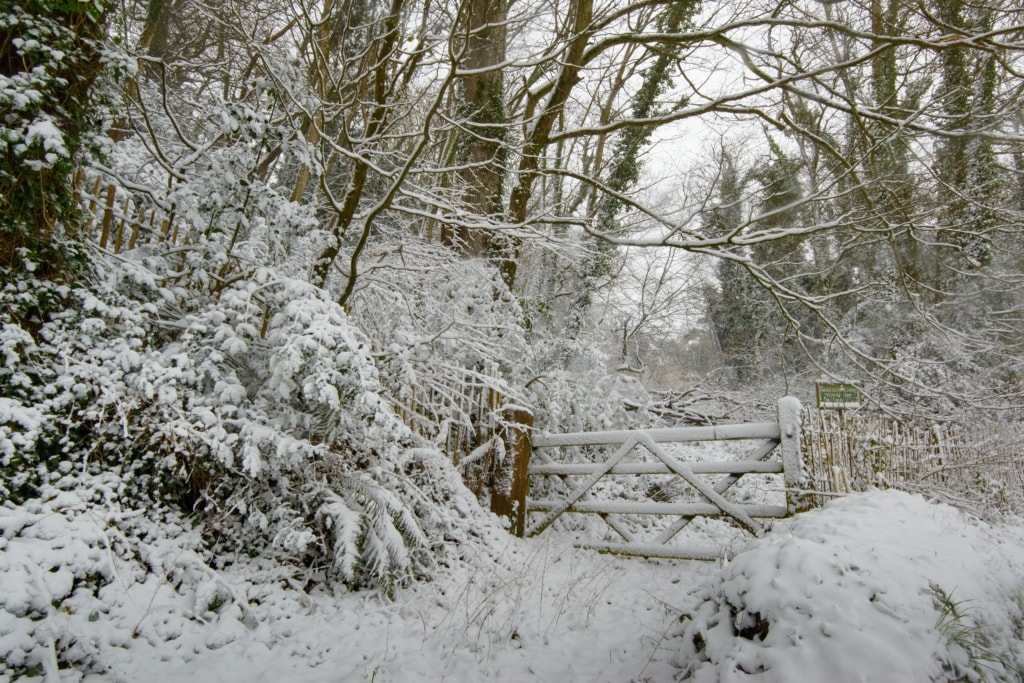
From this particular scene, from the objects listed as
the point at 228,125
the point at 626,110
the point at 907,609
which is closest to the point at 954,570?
the point at 907,609

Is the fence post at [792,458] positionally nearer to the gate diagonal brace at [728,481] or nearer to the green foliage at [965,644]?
the gate diagonal brace at [728,481]

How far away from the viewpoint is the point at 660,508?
499cm

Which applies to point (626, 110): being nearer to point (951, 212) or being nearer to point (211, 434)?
point (951, 212)

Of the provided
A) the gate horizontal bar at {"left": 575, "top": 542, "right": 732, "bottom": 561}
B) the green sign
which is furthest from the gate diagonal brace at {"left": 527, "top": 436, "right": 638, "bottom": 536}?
the green sign

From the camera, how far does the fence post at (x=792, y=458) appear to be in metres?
4.49

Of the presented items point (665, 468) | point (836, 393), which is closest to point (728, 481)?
point (665, 468)

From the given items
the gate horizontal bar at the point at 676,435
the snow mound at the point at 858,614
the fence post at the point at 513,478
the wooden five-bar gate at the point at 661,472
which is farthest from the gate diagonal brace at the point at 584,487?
the snow mound at the point at 858,614

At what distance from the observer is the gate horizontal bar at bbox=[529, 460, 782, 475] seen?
15.5ft

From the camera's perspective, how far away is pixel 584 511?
5305mm

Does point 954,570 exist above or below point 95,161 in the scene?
below

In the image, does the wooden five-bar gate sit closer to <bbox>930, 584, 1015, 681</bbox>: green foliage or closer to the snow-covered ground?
the snow-covered ground

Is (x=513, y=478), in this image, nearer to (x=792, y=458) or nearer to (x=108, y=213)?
(x=792, y=458)

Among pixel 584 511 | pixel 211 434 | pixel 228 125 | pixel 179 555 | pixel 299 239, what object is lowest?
pixel 584 511

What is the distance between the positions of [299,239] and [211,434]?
4.91ft
